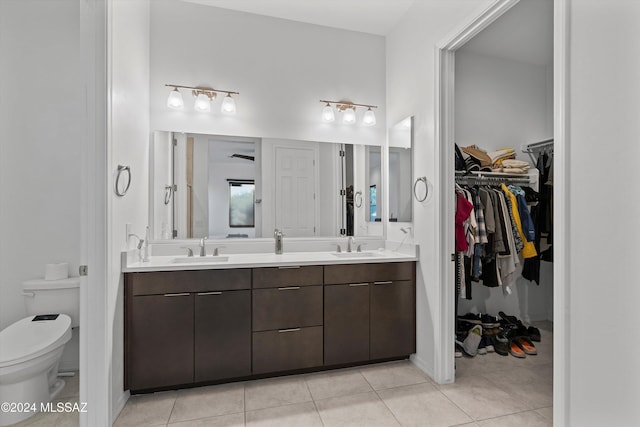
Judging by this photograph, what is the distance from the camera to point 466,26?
74.4 inches

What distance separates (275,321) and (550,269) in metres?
3.05

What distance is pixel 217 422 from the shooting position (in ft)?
5.66

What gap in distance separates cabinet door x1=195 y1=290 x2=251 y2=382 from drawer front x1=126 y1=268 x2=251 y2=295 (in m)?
0.05

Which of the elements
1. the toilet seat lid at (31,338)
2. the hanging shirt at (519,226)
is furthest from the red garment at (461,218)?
the toilet seat lid at (31,338)

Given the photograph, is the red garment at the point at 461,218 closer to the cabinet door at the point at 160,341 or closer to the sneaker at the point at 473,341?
the sneaker at the point at 473,341

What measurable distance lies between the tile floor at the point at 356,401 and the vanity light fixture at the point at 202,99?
82.1 inches

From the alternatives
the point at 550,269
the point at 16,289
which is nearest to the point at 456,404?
the point at 550,269

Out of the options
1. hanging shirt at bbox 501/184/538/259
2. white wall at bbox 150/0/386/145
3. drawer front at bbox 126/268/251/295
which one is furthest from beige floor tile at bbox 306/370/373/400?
white wall at bbox 150/0/386/145

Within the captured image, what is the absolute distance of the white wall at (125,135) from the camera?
174 centimetres

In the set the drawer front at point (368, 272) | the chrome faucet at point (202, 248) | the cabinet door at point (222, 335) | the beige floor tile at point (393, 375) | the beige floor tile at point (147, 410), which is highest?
the chrome faucet at point (202, 248)

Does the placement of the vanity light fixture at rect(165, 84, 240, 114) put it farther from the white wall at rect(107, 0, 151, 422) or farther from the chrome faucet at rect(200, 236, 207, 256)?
the chrome faucet at rect(200, 236, 207, 256)

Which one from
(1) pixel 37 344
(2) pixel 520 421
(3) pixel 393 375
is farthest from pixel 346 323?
(1) pixel 37 344

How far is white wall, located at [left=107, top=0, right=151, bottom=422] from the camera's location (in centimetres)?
174

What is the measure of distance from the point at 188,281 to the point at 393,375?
158cm
